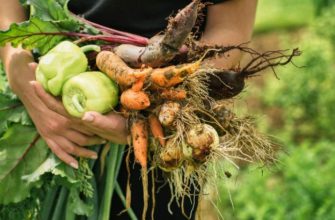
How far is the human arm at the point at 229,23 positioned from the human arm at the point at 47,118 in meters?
0.44

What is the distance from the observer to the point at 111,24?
224 cm

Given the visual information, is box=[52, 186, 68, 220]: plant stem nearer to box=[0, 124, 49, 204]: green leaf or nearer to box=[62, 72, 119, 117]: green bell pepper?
box=[0, 124, 49, 204]: green leaf

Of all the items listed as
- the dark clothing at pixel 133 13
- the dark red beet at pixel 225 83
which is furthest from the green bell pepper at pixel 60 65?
the dark red beet at pixel 225 83

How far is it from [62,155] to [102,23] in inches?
15.5

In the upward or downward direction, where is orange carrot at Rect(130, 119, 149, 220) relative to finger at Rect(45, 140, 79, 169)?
upward

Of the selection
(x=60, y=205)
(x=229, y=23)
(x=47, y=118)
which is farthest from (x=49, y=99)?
(x=229, y=23)

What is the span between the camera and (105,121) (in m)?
1.99

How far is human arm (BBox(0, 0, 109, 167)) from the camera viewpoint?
2.09m

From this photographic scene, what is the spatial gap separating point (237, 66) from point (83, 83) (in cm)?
42

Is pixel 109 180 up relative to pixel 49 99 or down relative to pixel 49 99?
down

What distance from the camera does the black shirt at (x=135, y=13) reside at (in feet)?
7.27

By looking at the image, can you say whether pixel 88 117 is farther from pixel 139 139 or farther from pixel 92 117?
pixel 139 139

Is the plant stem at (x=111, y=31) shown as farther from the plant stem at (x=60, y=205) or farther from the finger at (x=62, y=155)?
the plant stem at (x=60, y=205)

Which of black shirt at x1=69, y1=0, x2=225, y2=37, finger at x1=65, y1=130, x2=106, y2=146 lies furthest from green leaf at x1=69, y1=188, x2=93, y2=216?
black shirt at x1=69, y1=0, x2=225, y2=37
